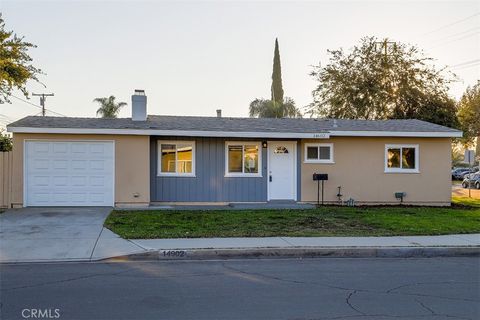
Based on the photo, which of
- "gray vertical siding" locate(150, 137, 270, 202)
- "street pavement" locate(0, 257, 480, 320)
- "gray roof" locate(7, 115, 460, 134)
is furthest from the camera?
"gray vertical siding" locate(150, 137, 270, 202)

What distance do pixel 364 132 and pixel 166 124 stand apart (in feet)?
25.7

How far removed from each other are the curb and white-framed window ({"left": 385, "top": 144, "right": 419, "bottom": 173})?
31.0 feet

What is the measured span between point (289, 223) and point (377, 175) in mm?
7471

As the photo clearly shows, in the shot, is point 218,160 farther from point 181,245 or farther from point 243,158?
point 181,245

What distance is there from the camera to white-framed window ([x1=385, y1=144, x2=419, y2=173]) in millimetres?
20156

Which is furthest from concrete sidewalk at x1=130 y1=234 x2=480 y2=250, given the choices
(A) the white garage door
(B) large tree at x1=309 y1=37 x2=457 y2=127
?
(B) large tree at x1=309 y1=37 x2=457 y2=127

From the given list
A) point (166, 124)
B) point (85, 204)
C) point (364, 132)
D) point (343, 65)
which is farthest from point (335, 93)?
point (85, 204)

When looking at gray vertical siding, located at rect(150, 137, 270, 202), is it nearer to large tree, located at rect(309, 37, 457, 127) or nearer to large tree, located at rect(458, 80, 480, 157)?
large tree, located at rect(309, 37, 457, 127)

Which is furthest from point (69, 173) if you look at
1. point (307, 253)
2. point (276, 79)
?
point (276, 79)

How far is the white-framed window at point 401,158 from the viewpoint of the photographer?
66.1 ft

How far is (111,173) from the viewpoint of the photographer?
57.6 feet

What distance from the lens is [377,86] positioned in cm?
4312

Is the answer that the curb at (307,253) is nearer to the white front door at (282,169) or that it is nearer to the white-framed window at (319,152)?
Answer: the white front door at (282,169)

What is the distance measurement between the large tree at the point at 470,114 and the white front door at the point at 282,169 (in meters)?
39.9
